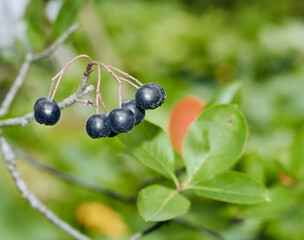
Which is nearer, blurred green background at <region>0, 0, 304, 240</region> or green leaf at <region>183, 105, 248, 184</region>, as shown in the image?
green leaf at <region>183, 105, 248, 184</region>

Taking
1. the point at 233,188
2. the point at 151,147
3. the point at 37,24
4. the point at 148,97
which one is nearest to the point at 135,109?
the point at 148,97

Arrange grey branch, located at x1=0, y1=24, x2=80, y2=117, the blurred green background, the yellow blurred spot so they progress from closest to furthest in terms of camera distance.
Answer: grey branch, located at x1=0, y1=24, x2=80, y2=117 → the blurred green background → the yellow blurred spot

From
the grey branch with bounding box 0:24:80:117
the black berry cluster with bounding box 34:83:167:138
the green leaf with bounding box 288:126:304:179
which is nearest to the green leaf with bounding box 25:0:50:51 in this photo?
the grey branch with bounding box 0:24:80:117

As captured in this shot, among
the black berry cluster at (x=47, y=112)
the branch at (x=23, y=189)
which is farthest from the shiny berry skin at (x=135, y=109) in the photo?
the branch at (x=23, y=189)

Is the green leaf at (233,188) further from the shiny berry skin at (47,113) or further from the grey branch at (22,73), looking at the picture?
the grey branch at (22,73)

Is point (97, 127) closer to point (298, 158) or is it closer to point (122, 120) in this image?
point (122, 120)

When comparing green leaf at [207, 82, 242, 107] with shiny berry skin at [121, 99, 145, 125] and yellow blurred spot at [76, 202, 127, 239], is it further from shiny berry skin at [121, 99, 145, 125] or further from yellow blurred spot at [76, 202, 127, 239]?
yellow blurred spot at [76, 202, 127, 239]
